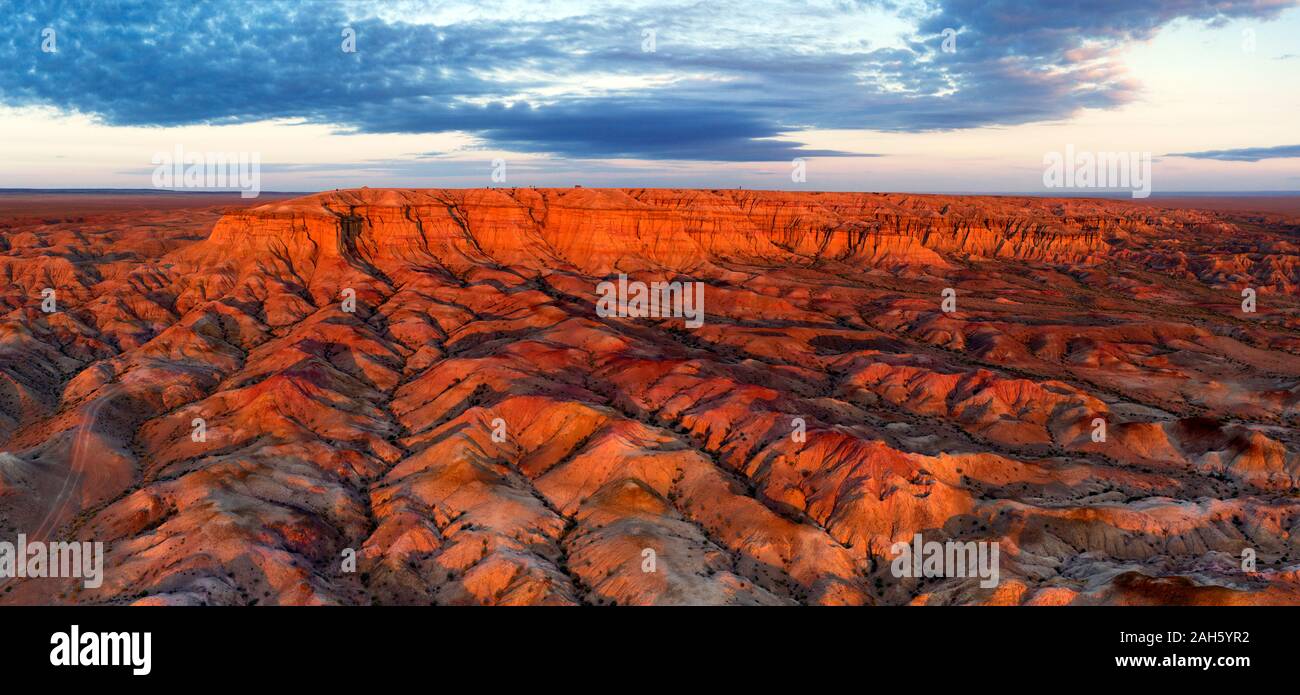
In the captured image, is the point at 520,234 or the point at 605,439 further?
the point at 520,234

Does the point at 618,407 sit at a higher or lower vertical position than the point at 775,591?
higher

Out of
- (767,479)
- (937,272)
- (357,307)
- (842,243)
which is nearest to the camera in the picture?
(767,479)

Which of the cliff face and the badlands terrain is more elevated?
the cliff face

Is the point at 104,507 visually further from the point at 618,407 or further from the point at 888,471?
the point at 888,471

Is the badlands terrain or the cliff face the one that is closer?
the badlands terrain

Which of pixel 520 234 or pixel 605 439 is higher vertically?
pixel 520 234

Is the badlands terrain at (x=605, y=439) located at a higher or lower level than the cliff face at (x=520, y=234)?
lower

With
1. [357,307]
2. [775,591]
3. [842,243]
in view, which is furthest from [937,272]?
[775,591]

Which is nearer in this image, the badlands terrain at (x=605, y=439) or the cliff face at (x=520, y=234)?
the badlands terrain at (x=605, y=439)
